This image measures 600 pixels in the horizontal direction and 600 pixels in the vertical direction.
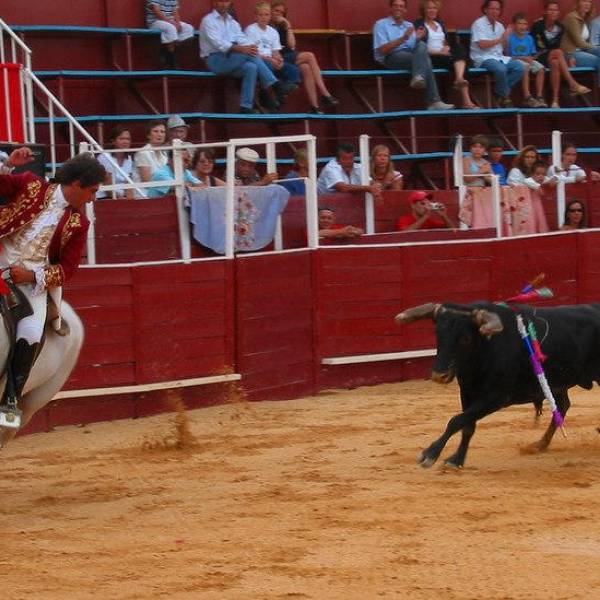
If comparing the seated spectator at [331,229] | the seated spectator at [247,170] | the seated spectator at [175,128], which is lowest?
the seated spectator at [331,229]

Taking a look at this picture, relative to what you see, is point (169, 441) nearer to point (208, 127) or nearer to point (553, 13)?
point (208, 127)

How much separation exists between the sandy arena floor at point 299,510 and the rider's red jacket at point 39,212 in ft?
3.45

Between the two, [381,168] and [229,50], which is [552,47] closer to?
[229,50]

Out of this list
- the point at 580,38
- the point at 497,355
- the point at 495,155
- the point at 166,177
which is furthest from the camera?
the point at 580,38

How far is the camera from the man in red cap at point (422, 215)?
1151 centimetres

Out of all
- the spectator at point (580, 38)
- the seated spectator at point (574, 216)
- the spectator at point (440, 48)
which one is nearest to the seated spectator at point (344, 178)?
the seated spectator at point (574, 216)

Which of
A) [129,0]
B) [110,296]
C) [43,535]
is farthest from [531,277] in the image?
[43,535]

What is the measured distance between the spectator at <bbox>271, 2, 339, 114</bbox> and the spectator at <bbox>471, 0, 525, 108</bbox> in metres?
1.79

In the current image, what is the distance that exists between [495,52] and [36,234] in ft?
32.6

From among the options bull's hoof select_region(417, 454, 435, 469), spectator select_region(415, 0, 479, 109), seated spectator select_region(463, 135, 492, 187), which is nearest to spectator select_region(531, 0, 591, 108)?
spectator select_region(415, 0, 479, 109)

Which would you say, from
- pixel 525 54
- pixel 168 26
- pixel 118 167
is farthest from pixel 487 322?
pixel 525 54

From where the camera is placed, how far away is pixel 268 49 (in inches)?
533

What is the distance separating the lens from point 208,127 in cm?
1357

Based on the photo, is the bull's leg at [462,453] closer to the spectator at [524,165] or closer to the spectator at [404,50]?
the spectator at [524,165]
